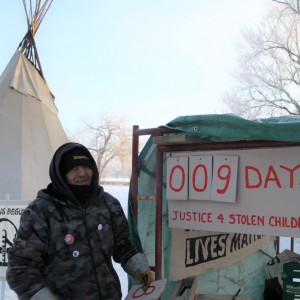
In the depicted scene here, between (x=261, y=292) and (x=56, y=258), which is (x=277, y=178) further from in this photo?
(x=261, y=292)

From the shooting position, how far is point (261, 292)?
4605 mm

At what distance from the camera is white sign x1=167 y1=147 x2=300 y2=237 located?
237 centimetres

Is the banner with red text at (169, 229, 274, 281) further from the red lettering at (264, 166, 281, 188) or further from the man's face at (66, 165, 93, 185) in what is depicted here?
the man's face at (66, 165, 93, 185)

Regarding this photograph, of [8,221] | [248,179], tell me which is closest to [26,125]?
[8,221]

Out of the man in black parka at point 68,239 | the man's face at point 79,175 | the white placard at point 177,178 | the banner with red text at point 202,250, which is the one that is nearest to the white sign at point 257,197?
the white placard at point 177,178

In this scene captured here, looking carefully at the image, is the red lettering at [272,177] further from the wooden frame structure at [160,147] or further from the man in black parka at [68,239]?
the man in black parka at [68,239]

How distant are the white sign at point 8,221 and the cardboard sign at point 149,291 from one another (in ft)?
9.54

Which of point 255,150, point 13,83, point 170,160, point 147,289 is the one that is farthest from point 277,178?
point 13,83

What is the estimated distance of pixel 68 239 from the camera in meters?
1.98

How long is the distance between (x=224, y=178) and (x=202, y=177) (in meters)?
0.15

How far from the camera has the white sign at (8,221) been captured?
192 inches

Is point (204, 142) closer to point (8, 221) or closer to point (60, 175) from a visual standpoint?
point (60, 175)

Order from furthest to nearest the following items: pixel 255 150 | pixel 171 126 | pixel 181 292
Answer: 1. pixel 181 292
2. pixel 171 126
3. pixel 255 150

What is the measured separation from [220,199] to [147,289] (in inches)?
27.2
